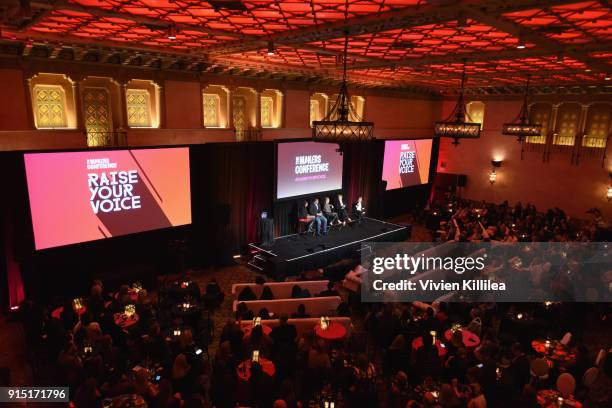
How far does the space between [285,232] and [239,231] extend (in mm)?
1891

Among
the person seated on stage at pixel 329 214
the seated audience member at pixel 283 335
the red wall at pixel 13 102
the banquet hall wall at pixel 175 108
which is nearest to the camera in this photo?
the seated audience member at pixel 283 335

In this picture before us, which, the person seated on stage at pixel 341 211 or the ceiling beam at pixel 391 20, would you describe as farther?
the person seated on stage at pixel 341 211

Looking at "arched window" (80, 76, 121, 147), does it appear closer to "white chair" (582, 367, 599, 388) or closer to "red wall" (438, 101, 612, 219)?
"white chair" (582, 367, 599, 388)

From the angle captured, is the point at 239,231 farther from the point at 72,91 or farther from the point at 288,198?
the point at 72,91

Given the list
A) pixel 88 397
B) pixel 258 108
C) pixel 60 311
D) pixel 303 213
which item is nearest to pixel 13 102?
pixel 60 311

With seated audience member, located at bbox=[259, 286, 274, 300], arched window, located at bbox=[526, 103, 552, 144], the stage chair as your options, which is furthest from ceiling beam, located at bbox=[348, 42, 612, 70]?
arched window, located at bbox=[526, 103, 552, 144]

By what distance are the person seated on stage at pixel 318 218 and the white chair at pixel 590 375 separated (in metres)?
8.50

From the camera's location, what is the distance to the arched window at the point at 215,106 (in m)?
11.6

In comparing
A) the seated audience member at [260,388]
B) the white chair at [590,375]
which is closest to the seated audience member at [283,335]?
the seated audience member at [260,388]

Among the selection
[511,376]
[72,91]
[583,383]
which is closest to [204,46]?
[72,91]

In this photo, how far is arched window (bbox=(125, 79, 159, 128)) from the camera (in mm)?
10086

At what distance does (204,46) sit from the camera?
7977mm

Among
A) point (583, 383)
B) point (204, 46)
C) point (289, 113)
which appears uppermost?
point (204, 46)

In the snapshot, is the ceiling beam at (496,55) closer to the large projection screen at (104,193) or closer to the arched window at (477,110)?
the large projection screen at (104,193)
